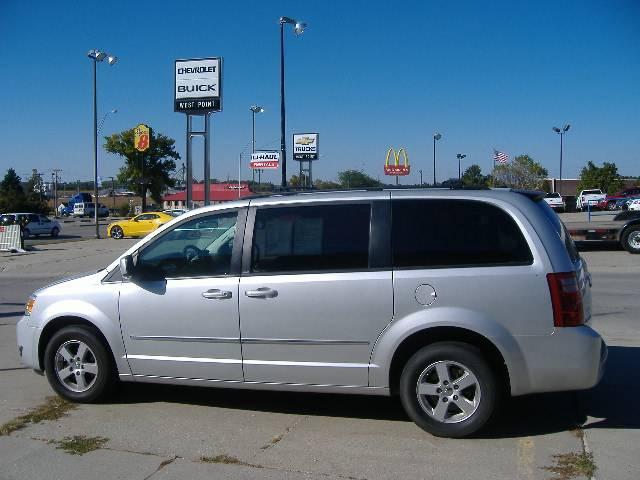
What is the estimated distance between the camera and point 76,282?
6047 millimetres

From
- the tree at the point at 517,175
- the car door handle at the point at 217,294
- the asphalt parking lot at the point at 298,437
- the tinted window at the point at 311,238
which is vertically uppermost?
the tree at the point at 517,175

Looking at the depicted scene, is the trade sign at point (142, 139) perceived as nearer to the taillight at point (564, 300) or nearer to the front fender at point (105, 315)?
the front fender at point (105, 315)

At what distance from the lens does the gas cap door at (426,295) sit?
196 inches

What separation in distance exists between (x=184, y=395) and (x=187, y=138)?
22.6 metres

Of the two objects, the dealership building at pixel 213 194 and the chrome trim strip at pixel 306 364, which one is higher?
the dealership building at pixel 213 194

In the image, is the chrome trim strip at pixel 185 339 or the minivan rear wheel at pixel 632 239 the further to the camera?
the minivan rear wheel at pixel 632 239

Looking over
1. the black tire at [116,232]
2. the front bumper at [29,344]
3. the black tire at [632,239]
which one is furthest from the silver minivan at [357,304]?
the black tire at [116,232]

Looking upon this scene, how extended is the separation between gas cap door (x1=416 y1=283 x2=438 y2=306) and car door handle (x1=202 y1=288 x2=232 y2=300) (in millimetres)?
1518

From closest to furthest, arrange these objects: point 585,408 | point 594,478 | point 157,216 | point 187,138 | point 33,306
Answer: point 594,478 < point 585,408 < point 33,306 < point 187,138 < point 157,216

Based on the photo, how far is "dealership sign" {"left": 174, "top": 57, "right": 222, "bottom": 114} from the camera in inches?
1077

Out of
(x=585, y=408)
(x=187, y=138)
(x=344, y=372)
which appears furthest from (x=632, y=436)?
(x=187, y=138)

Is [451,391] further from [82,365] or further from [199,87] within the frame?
[199,87]

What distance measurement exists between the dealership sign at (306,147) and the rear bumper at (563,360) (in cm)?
4701

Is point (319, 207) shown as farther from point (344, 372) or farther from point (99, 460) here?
point (99, 460)
